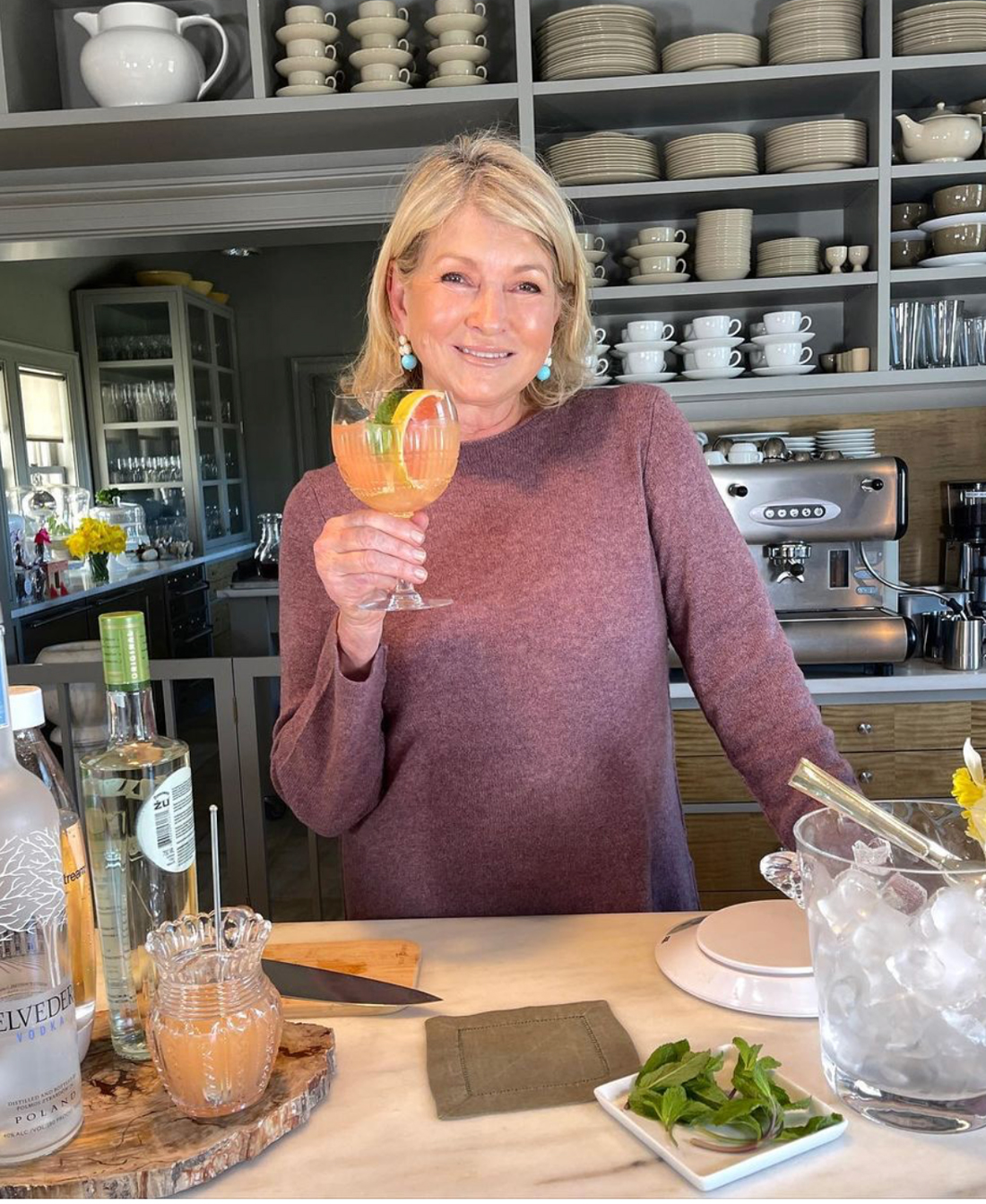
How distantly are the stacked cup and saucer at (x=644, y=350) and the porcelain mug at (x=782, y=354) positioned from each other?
0.83ft

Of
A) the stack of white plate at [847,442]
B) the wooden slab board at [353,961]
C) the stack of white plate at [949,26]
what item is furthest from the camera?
the stack of white plate at [847,442]

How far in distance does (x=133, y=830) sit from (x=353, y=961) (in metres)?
0.31

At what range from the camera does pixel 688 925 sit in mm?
984

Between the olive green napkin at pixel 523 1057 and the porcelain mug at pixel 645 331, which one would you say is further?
the porcelain mug at pixel 645 331

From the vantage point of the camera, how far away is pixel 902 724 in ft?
8.36

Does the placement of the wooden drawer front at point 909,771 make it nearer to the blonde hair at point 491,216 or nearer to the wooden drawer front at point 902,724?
the wooden drawer front at point 902,724

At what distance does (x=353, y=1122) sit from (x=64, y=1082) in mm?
192

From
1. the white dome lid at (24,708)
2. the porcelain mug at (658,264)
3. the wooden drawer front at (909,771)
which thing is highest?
the porcelain mug at (658,264)

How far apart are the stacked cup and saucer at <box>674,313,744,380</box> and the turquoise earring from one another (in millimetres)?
1513

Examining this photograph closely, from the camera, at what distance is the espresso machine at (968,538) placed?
282 cm

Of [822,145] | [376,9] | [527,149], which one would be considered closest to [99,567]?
[376,9]

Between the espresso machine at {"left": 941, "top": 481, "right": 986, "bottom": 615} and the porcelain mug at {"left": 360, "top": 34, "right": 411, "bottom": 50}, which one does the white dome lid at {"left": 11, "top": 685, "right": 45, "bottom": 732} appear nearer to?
the porcelain mug at {"left": 360, "top": 34, "right": 411, "bottom": 50}

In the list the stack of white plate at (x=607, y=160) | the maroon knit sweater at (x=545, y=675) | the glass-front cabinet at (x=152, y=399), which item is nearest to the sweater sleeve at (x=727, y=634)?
the maroon knit sweater at (x=545, y=675)

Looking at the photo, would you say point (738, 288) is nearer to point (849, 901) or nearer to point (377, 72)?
point (377, 72)
